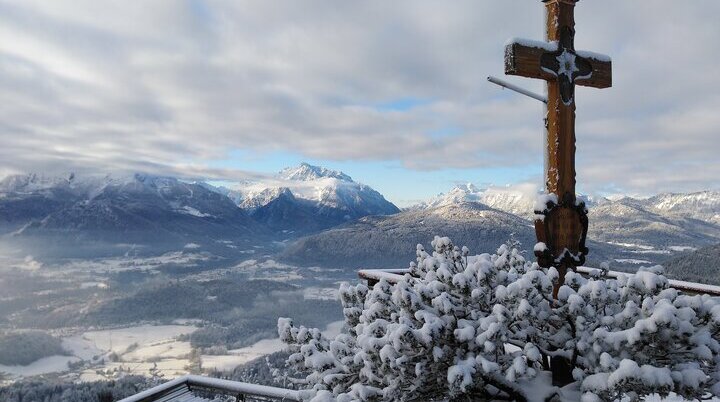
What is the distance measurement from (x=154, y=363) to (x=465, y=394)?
181 metres

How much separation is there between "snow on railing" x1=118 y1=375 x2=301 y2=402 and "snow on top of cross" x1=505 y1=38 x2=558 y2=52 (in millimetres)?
5922

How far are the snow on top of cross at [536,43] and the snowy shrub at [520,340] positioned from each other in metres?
2.19

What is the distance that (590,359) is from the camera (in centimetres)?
309

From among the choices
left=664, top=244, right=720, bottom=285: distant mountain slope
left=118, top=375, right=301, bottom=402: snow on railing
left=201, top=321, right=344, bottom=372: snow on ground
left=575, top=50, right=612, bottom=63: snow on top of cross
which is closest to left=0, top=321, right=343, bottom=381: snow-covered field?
left=201, top=321, right=344, bottom=372: snow on ground

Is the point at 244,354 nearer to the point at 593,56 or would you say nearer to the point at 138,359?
the point at 138,359

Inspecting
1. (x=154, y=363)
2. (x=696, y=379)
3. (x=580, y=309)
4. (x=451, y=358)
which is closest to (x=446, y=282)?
(x=451, y=358)

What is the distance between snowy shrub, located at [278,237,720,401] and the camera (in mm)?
2818

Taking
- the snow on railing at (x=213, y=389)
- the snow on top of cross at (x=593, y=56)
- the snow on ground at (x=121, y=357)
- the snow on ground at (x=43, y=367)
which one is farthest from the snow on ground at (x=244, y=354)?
the snow on top of cross at (x=593, y=56)

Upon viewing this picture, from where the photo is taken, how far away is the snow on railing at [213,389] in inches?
315

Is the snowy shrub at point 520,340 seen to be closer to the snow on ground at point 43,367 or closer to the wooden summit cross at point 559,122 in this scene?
the wooden summit cross at point 559,122

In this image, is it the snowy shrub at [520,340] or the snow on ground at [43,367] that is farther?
the snow on ground at [43,367]

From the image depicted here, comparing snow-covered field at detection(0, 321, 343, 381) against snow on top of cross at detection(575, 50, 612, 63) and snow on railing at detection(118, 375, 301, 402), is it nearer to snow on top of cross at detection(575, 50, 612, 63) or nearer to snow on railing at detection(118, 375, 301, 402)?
snow on railing at detection(118, 375, 301, 402)

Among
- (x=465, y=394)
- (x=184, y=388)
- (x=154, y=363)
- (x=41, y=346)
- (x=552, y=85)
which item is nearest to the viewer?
(x=465, y=394)

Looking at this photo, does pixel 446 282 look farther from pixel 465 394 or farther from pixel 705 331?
pixel 705 331
